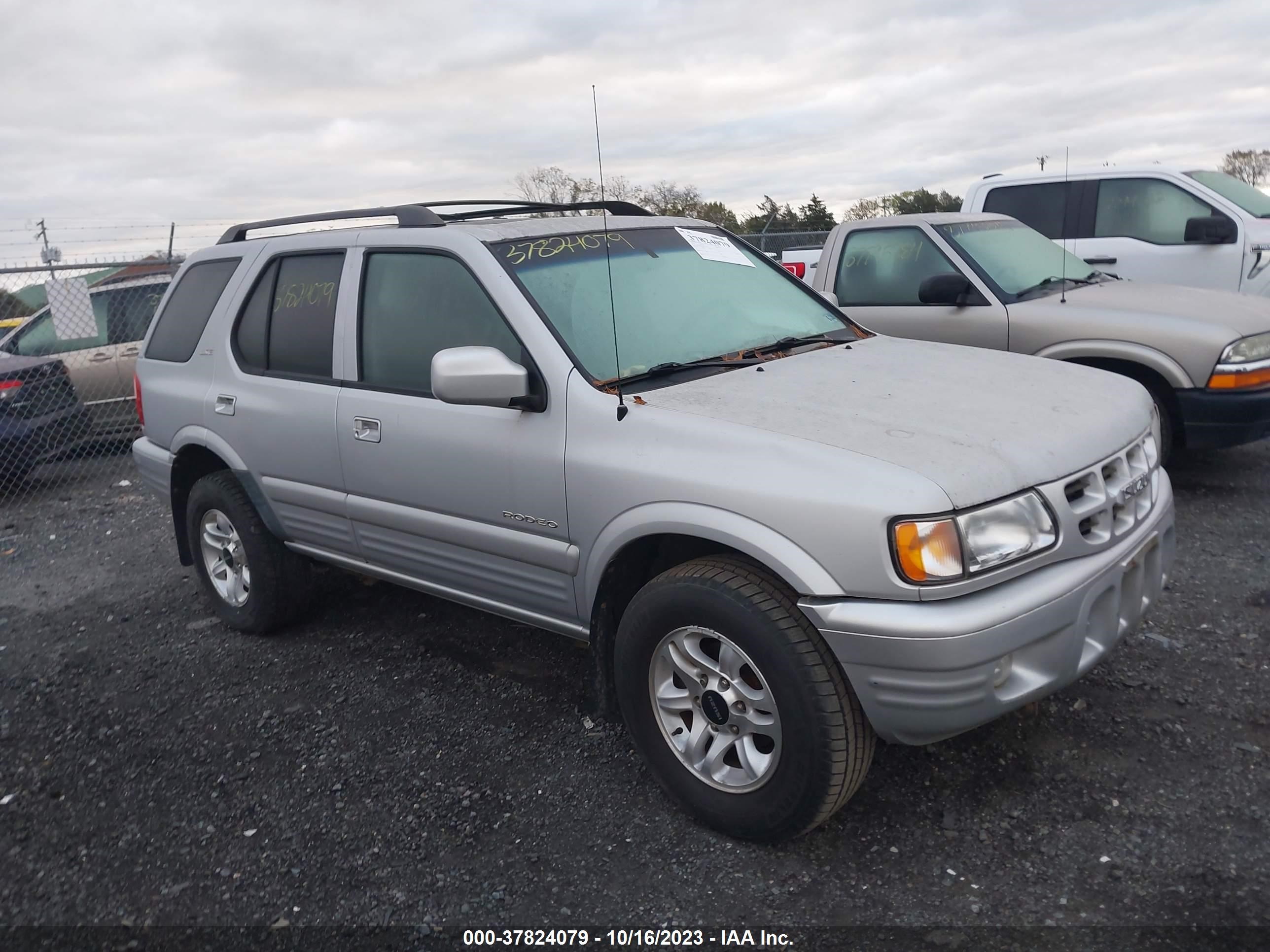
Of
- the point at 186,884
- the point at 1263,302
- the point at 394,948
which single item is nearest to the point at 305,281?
the point at 186,884

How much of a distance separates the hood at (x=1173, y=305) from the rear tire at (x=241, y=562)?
427 cm

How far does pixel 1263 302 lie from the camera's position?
609 centimetres

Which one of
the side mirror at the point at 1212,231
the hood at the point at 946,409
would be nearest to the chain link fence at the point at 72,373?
the hood at the point at 946,409

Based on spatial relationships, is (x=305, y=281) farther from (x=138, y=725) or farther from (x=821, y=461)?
(x=821, y=461)

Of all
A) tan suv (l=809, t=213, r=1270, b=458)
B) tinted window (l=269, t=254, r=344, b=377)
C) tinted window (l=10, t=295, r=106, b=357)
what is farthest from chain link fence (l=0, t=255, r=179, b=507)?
tan suv (l=809, t=213, r=1270, b=458)

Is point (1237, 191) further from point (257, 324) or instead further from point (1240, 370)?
point (257, 324)

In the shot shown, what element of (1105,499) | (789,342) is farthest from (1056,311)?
(1105,499)

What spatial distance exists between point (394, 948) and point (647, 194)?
552 inches

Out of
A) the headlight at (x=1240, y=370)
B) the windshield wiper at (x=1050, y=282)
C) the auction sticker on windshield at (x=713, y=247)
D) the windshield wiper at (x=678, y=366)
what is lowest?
the headlight at (x=1240, y=370)

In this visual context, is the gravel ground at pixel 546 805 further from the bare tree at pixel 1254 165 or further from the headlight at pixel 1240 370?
the bare tree at pixel 1254 165

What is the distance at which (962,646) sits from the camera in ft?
7.82

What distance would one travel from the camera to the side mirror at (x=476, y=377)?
3.00 metres

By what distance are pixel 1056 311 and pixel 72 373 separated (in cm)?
803

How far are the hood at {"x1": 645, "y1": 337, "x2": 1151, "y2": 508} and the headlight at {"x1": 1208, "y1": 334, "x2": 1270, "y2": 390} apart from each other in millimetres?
2280
